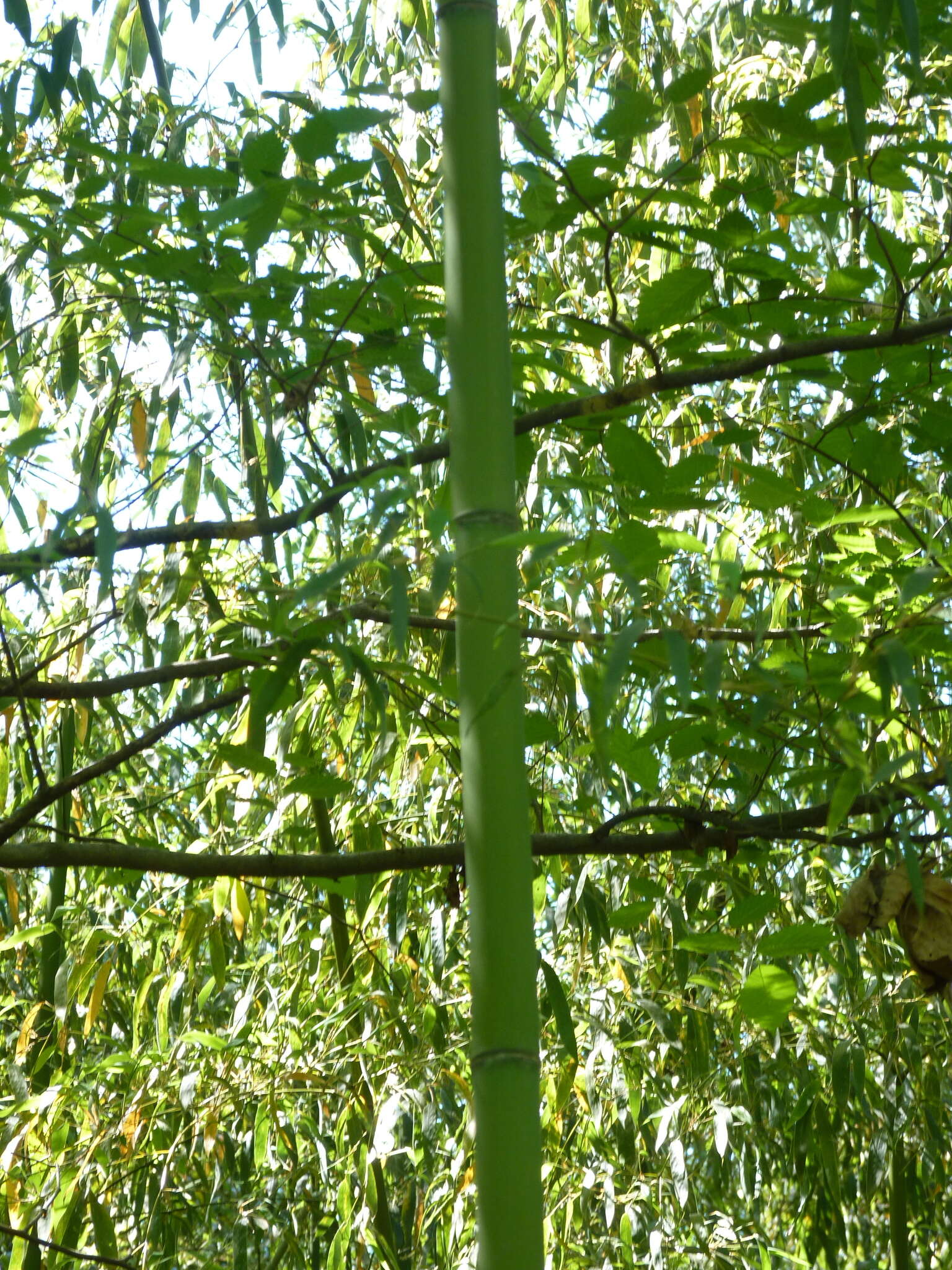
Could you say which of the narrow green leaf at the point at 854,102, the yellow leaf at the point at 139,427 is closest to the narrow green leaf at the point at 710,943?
the narrow green leaf at the point at 854,102

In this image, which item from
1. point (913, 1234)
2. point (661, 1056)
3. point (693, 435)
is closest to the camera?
point (693, 435)

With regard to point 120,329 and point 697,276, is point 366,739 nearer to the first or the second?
point 120,329

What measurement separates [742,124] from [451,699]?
0.64 m

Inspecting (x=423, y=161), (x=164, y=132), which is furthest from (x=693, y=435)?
(x=164, y=132)

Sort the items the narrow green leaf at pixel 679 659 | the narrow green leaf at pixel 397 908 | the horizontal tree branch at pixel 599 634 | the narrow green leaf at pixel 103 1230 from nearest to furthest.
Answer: the narrow green leaf at pixel 679 659, the horizontal tree branch at pixel 599 634, the narrow green leaf at pixel 397 908, the narrow green leaf at pixel 103 1230

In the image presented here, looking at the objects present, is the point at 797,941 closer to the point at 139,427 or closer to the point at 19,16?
the point at 19,16

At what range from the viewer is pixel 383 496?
794mm

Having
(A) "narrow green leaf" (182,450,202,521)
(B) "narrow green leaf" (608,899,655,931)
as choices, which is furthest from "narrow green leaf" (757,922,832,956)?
(A) "narrow green leaf" (182,450,202,521)

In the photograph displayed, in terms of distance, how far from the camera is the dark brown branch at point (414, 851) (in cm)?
117

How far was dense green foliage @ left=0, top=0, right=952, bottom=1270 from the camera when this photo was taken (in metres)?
1.11

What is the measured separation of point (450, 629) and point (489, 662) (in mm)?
389

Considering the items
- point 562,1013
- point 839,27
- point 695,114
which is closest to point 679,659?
point 839,27

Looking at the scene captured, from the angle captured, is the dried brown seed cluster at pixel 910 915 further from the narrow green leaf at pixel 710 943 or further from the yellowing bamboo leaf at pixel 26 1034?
the yellowing bamboo leaf at pixel 26 1034

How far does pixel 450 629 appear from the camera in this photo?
1.26 meters
